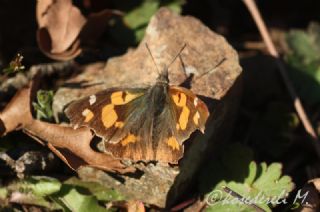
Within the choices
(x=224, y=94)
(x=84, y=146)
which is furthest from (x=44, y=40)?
(x=224, y=94)

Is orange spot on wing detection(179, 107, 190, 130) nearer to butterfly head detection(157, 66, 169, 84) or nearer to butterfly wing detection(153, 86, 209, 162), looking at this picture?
butterfly wing detection(153, 86, 209, 162)

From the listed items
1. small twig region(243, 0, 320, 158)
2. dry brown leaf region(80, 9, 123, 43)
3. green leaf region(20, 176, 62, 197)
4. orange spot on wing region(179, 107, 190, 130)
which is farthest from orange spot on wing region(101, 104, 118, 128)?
small twig region(243, 0, 320, 158)

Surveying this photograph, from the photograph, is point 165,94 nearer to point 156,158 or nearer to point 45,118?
point 156,158

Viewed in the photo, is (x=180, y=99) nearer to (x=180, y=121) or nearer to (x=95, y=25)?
(x=180, y=121)

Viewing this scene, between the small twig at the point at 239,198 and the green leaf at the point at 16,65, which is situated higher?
the green leaf at the point at 16,65

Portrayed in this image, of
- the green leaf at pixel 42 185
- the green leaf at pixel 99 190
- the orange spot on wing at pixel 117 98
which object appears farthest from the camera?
the green leaf at pixel 99 190

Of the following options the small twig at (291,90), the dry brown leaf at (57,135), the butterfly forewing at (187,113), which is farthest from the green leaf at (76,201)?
the small twig at (291,90)

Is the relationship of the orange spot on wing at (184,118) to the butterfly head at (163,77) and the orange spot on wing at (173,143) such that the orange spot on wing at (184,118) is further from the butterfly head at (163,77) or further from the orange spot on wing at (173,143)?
the butterfly head at (163,77)

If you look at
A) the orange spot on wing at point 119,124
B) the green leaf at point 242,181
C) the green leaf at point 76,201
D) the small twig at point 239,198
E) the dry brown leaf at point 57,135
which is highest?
the orange spot on wing at point 119,124
